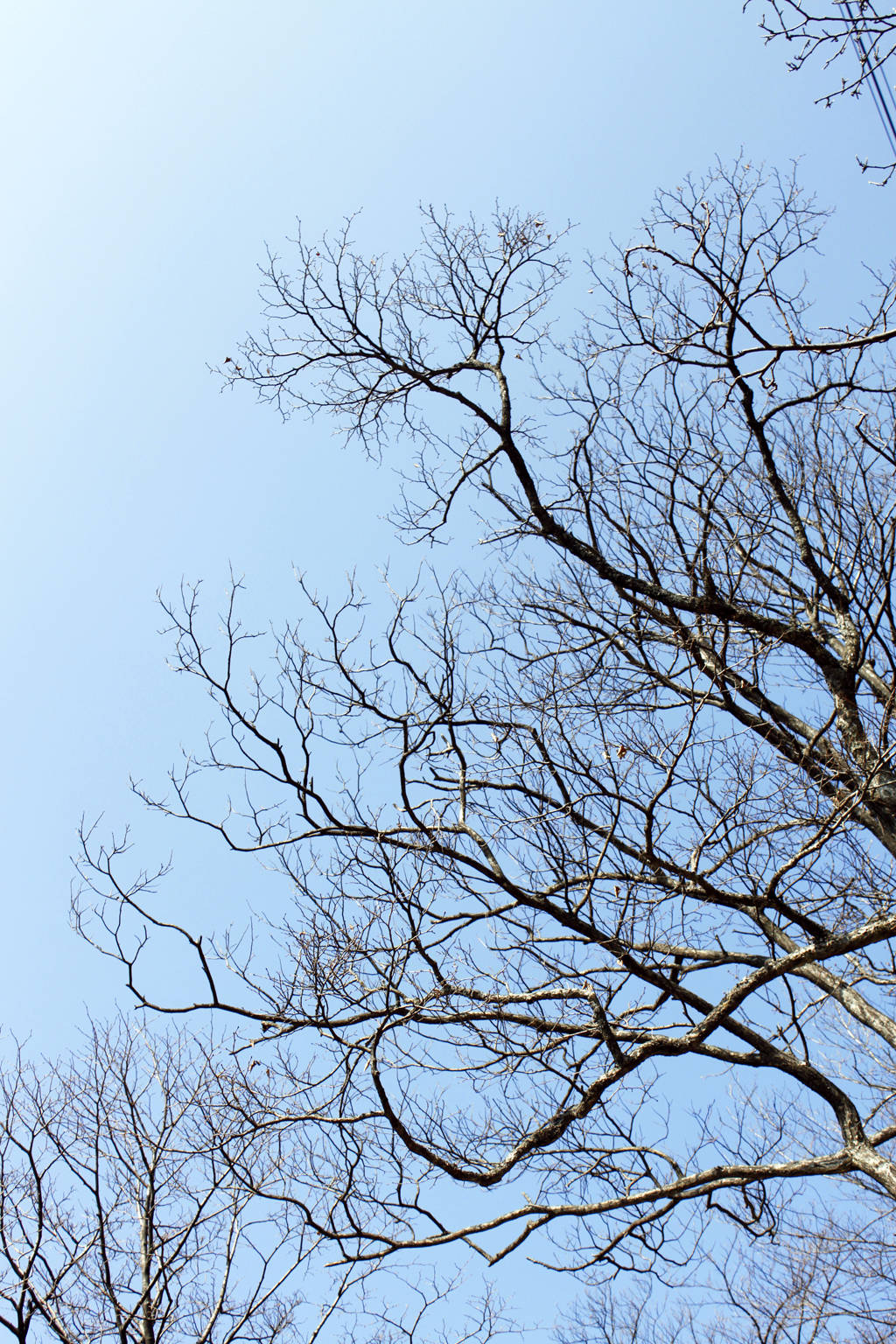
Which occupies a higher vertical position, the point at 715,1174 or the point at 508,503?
the point at 508,503

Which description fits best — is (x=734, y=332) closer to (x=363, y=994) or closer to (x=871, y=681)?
(x=871, y=681)

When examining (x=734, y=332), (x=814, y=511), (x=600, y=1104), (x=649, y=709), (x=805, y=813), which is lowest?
(x=600, y=1104)

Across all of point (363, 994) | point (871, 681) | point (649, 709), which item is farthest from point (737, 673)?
point (363, 994)

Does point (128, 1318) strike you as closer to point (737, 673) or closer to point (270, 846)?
point (270, 846)

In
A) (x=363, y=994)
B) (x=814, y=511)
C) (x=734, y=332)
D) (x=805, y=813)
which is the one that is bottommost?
(x=363, y=994)

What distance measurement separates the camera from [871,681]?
7762 mm

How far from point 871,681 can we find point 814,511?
1.58 m

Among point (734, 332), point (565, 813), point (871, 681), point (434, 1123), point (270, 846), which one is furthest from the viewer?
point (871, 681)

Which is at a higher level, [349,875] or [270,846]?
[270,846]

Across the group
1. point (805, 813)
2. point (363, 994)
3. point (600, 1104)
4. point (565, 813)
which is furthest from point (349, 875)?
point (805, 813)

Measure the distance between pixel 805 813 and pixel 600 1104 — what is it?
91.0 inches

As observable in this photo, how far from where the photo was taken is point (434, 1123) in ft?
18.5

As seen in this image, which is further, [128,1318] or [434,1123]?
[128,1318]

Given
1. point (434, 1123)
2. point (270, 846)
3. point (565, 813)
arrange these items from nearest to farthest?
point (565, 813) → point (434, 1123) → point (270, 846)
